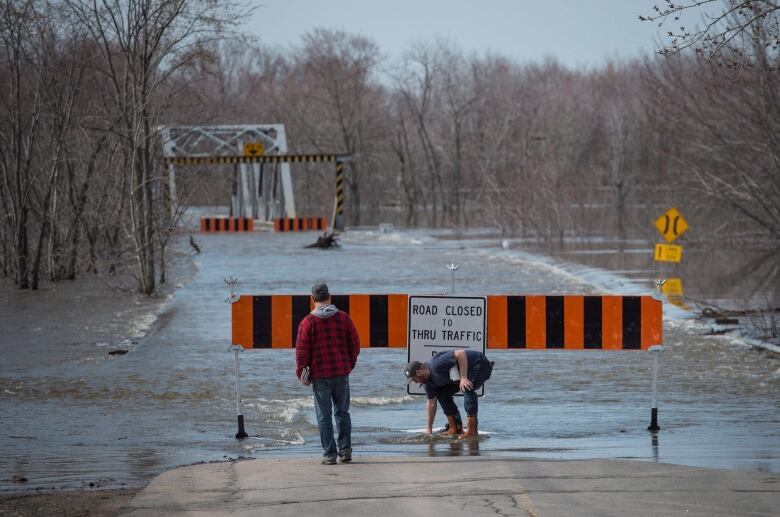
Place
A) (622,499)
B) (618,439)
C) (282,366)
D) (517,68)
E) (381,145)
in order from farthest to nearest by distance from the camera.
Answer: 1. (517,68)
2. (381,145)
3. (282,366)
4. (618,439)
5. (622,499)

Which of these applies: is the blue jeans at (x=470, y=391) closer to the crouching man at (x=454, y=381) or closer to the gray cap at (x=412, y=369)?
the crouching man at (x=454, y=381)

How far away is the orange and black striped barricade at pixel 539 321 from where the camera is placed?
37.7 ft

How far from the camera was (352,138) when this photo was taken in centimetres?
7656

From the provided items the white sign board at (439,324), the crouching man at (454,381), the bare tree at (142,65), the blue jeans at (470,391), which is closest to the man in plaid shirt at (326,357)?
the crouching man at (454,381)

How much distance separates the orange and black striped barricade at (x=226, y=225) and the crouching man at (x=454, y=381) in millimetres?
46195

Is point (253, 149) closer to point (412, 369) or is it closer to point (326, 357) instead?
point (412, 369)

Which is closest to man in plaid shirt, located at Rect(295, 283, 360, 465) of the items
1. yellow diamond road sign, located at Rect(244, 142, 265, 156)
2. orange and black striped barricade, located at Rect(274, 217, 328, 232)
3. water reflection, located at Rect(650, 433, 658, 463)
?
water reflection, located at Rect(650, 433, 658, 463)

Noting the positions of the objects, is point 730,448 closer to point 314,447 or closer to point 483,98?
point 314,447

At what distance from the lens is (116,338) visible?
741 inches

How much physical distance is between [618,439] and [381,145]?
72.5 metres

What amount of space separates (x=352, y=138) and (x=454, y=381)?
66267mm

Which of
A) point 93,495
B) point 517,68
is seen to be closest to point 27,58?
point 93,495

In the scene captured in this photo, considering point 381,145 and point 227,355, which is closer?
point 227,355

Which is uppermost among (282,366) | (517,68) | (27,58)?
(517,68)
